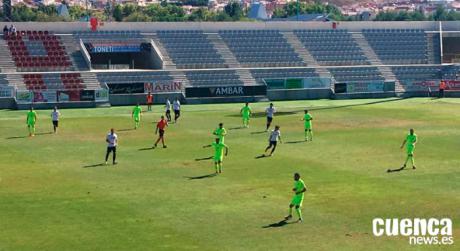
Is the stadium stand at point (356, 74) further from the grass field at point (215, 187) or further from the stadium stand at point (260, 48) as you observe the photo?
the grass field at point (215, 187)

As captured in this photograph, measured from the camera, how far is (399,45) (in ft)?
305

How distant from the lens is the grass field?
981 inches

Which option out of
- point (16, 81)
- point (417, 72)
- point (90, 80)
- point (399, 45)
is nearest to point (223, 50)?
point (90, 80)

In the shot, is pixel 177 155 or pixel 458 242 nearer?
pixel 458 242

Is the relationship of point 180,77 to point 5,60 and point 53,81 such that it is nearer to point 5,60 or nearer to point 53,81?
point 53,81

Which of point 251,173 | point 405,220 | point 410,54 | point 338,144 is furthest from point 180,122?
point 410,54

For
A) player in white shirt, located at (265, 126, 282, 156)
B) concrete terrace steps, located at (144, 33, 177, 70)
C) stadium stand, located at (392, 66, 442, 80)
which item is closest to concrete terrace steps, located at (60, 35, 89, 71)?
concrete terrace steps, located at (144, 33, 177, 70)

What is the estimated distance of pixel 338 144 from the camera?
45.2m

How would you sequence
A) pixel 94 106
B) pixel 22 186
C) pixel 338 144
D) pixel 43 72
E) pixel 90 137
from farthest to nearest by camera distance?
pixel 43 72, pixel 94 106, pixel 90 137, pixel 338 144, pixel 22 186

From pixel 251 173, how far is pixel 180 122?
21437 mm

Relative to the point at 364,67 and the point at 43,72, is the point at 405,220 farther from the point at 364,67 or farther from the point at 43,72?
the point at 364,67

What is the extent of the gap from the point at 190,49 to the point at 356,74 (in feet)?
53.0

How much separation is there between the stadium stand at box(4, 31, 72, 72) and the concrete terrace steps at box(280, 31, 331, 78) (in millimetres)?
23158

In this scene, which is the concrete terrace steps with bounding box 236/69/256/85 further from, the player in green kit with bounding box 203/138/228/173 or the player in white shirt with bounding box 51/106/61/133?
the player in green kit with bounding box 203/138/228/173
